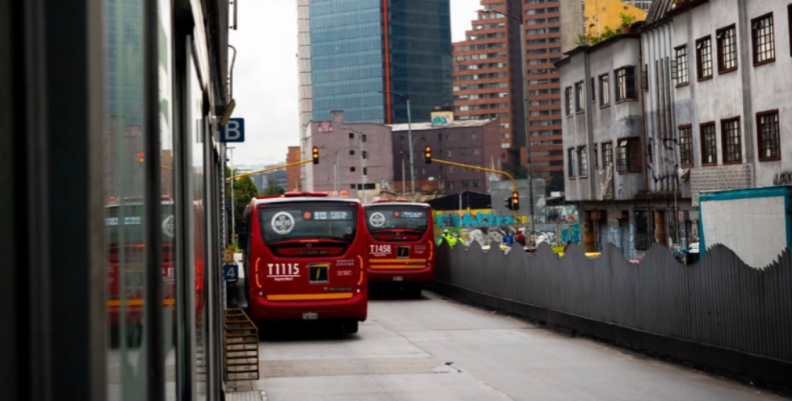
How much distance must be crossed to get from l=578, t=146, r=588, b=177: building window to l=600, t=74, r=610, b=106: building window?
288 centimetres

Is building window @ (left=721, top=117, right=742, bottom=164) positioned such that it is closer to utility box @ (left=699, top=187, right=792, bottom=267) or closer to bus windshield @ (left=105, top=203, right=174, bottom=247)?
utility box @ (left=699, top=187, right=792, bottom=267)

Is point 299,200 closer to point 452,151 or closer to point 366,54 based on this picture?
point 452,151

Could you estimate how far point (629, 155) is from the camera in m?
49.3

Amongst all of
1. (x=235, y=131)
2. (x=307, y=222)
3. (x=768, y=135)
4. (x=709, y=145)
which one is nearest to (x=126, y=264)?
(x=235, y=131)

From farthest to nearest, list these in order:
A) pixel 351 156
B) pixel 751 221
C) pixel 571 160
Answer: pixel 351 156 → pixel 571 160 → pixel 751 221

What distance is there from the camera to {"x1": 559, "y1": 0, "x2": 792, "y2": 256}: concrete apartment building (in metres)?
35.7

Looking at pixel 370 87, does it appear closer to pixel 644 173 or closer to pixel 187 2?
pixel 644 173

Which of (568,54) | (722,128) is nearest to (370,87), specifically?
(568,54)

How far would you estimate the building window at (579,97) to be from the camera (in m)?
54.5

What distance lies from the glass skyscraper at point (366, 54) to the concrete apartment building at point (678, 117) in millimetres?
112098

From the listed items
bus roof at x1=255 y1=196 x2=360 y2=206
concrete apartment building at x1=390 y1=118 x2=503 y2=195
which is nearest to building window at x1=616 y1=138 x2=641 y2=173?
bus roof at x1=255 y1=196 x2=360 y2=206

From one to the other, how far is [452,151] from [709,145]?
11734 centimetres

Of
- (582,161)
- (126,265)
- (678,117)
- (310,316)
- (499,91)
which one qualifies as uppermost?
(499,91)

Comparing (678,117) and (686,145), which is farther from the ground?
(678,117)
